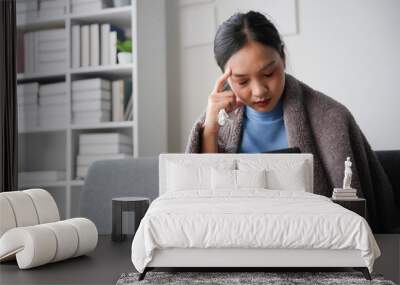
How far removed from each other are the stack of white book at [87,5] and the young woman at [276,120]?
3.59 feet

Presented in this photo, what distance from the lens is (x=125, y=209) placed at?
3887 millimetres

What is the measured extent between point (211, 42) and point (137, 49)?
0.58 m

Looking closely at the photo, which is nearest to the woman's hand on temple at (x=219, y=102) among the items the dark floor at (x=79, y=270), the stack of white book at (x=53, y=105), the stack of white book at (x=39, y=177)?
the dark floor at (x=79, y=270)

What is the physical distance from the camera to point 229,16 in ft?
14.5

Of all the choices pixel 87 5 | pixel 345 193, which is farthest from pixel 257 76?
pixel 87 5

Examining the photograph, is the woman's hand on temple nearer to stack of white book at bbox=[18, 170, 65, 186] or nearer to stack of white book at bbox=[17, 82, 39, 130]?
stack of white book at bbox=[18, 170, 65, 186]

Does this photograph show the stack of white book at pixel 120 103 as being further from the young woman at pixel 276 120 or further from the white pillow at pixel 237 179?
the white pillow at pixel 237 179

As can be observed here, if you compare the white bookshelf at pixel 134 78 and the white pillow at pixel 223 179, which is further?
the white bookshelf at pixel 134 78

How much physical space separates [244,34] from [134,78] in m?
0.94

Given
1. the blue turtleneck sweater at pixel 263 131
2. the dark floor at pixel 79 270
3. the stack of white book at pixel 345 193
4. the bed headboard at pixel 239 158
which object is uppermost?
the blue turtleneck sweater at pixel 263 131

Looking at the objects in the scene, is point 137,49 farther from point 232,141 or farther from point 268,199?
point 268,199

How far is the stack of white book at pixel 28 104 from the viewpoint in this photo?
4.87m

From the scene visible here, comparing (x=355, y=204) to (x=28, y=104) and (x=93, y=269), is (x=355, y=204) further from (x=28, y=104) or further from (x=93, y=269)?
(x=28, y=104)

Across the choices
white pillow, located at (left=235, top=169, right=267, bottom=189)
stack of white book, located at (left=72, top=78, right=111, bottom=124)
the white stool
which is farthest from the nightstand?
stack of white book, located at (left=72, top=78, right=111, bottom=124)
